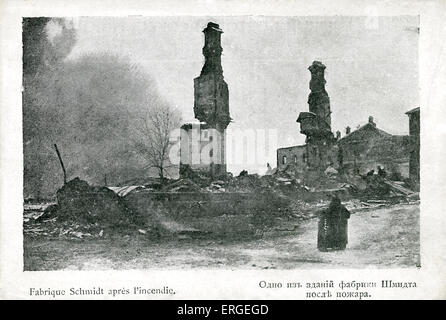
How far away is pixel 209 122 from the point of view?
582cm

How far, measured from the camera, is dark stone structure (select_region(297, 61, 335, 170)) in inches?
223

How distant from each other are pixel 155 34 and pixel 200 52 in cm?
57

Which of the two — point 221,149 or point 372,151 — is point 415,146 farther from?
point 221,149

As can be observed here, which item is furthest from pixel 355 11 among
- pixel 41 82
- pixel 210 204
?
pixel 41 82

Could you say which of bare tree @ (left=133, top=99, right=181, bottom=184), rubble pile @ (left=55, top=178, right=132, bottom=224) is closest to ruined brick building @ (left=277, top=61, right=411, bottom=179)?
bare tree @ (left=133, top=99, right=181, bottom=184)

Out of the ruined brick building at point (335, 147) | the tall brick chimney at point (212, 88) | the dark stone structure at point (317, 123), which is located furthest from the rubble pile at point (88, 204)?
the dark stone structure at point (317, 123)

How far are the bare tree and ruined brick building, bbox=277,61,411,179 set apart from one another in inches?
54.4

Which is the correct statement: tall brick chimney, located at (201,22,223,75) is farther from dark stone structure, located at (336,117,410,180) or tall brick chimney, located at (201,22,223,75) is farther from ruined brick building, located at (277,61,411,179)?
dark stone structure, located at (336,117,410,180)

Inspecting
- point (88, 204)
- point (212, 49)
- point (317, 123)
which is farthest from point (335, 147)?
point (88, 204)

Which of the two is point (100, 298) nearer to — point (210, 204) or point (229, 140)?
point (210, 204)

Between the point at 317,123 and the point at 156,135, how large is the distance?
6.45ft

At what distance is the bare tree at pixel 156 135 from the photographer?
5711 mm
